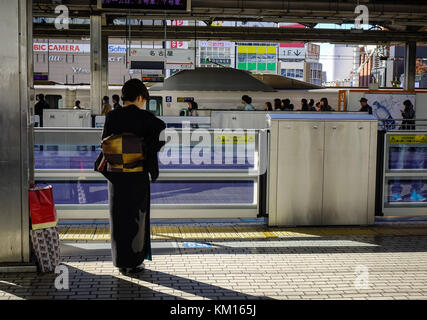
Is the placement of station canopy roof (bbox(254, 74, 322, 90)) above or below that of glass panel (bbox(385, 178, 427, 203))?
above

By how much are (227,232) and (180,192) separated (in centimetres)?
77

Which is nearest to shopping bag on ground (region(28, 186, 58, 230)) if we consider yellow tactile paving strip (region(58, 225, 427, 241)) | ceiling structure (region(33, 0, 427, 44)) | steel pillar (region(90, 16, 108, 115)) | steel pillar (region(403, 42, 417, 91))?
yellow tactile paving strip (region(58, 225, 427, 241))

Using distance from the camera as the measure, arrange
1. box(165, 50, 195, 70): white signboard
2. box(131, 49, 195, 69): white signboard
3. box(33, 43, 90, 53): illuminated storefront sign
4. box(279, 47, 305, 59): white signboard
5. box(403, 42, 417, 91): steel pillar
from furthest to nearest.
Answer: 1. box(279, 47, 305, 59): white signboard
2. box(33, 43, 90, 53): illuminated storefront sign
3. box(403, 42, 417, 91): steel pillar
4. box(165, 50, 195, 70): white signboard
5. box(131, 49, 195, 69): white signboard

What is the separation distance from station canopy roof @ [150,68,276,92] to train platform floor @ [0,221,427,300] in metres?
15.4

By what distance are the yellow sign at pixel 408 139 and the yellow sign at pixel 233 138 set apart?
160 cm

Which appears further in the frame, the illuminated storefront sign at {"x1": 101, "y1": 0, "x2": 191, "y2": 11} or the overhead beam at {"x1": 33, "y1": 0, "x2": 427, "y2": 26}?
the overhead beam at {"x1": 33, "y1": 0, "x2": 427, "y2": 26}

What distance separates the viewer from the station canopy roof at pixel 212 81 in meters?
21.2

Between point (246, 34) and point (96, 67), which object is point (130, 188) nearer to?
point (96, 67)

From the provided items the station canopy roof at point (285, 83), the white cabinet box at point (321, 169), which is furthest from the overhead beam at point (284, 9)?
the station canopy roof at point (285, 83)

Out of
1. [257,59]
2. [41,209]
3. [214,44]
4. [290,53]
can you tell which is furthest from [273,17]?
[290,53]

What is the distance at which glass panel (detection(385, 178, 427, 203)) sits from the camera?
21.3 ft

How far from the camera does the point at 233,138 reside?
6465 mm

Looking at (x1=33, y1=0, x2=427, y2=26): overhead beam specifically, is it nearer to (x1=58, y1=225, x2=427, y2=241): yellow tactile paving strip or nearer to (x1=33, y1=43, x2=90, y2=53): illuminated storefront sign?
(x1=58, y1=225, x2=427, y2=241): yellow tactile paving strip
